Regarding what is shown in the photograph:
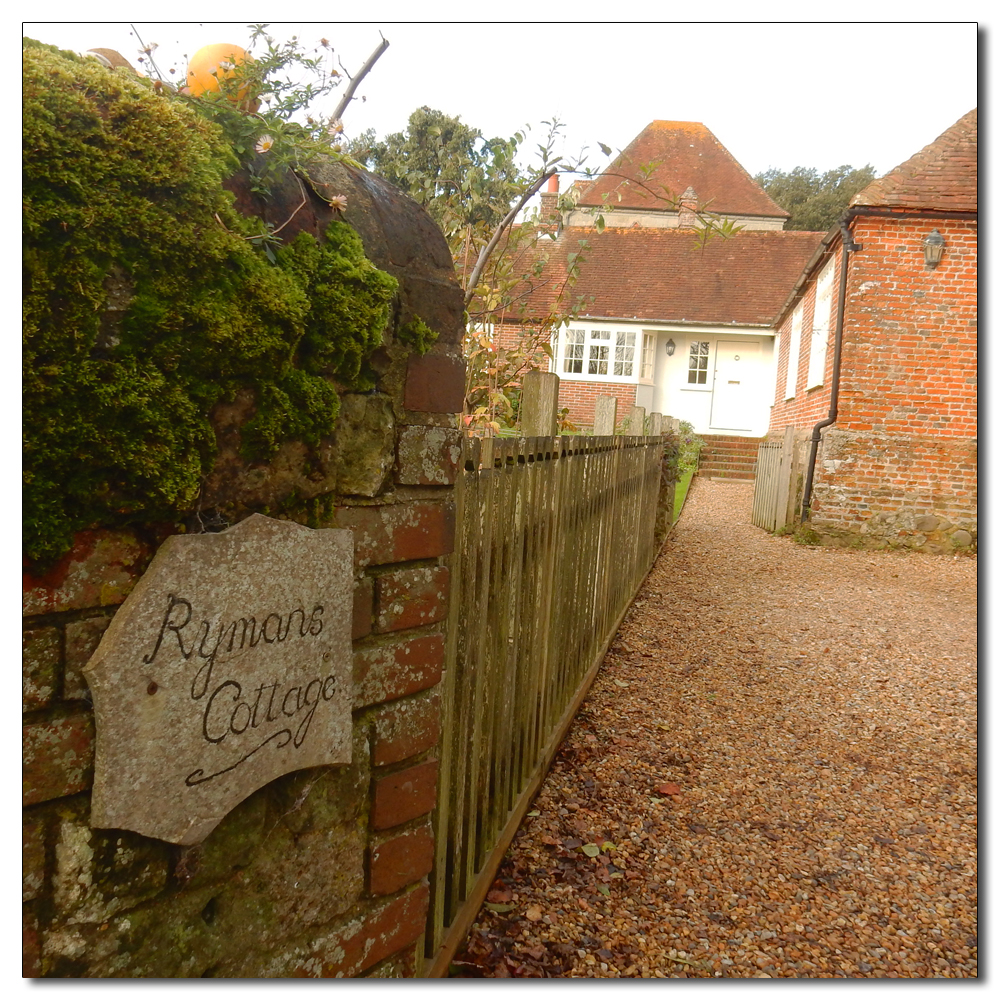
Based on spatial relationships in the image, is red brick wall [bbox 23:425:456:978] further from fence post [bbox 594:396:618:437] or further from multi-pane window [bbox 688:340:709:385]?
multi-pane window [bbox 688:340:709:385]

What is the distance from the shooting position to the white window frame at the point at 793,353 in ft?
46.9

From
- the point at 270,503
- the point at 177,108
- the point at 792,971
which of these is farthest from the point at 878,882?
the point at 177,108

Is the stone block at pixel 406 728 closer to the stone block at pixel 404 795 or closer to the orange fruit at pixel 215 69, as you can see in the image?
the stone block at pixel 404 795

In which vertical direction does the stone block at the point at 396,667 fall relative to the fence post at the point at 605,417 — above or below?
below

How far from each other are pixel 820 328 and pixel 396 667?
1173 centimetres

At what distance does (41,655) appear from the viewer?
0.96 meters

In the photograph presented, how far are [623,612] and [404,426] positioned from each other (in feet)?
15.0

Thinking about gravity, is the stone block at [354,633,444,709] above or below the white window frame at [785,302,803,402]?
below

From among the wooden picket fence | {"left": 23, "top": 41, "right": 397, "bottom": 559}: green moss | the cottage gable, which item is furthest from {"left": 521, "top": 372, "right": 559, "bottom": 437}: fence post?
the cottage gable

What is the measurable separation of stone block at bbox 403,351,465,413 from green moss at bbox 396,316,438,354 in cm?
2

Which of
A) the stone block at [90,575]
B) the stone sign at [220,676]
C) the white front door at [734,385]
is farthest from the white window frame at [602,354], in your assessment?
the stone block at [90,575]

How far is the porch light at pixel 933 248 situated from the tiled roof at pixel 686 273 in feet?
31.8

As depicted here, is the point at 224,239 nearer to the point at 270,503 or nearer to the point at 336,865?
the point at 270,503

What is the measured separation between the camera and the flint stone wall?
985 mm
